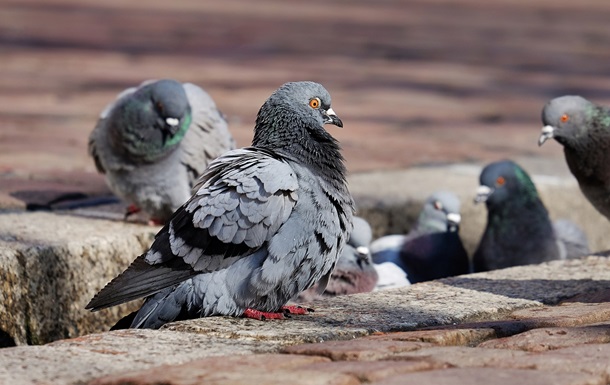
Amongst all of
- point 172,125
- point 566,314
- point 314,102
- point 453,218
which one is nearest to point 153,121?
point 172,125

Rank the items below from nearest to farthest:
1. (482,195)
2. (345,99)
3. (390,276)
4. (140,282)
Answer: (140,282) → (390,276) → (482,195) → (345,99)

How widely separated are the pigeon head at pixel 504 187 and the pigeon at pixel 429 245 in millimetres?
179

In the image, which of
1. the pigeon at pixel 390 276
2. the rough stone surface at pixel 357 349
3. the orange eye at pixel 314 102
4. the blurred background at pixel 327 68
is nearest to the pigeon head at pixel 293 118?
the orange eye at pixel 314 102

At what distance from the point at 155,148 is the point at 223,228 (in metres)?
1.68

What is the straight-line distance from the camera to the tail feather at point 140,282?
12.2 ft

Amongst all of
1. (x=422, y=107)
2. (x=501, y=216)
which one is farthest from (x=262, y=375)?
(x=422, y=107)

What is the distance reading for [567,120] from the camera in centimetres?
573

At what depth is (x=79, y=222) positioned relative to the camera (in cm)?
509

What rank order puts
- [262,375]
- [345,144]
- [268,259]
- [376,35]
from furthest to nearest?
1. [376,35]
2. [345,144]
3. [268,259]
4. [262,375]

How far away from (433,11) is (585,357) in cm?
1714

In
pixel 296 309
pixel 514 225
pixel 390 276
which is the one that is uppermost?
pixel 296 309

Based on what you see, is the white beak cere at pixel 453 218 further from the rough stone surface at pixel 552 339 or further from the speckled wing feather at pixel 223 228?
the rough stone surface at pixel 552 339

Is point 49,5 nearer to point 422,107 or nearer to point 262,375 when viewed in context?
point 422,107

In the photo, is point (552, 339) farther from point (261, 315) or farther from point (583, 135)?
point (583, 135)
